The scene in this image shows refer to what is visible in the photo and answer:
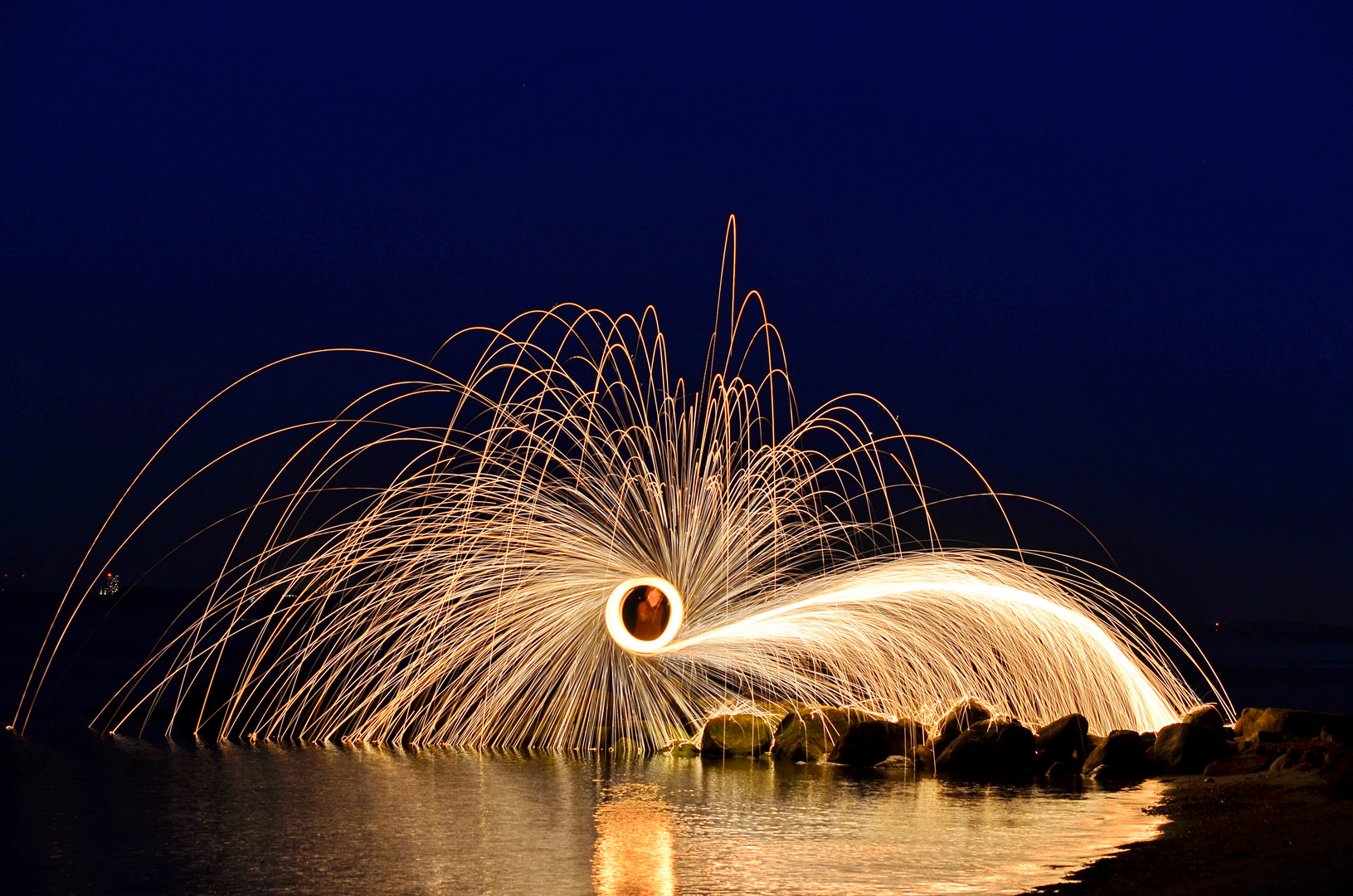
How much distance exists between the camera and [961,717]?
19.5 meters

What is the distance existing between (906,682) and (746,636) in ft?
9.39

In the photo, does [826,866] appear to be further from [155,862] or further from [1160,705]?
[1160,705]

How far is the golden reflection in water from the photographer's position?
997cm

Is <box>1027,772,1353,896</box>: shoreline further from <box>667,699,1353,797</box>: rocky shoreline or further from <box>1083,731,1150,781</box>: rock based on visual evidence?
<box>667,699,1353,797</box>: rocky shoreline

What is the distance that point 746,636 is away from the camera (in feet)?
63.9

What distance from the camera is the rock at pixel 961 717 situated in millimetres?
19359

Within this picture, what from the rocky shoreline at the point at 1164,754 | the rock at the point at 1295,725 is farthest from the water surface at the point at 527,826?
the rock at the point at 1295,725

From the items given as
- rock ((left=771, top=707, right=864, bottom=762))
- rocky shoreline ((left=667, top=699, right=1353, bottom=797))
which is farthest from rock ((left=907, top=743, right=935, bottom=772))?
rock ((left=771, top=707, right=864, bottom=762))

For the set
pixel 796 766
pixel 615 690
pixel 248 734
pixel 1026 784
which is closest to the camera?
pixel 1026 784

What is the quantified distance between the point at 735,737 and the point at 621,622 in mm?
2750

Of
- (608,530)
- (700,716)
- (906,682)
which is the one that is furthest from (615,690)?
(906,682)

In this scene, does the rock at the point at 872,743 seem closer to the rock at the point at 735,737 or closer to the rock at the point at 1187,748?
the rock at the point at 735,737

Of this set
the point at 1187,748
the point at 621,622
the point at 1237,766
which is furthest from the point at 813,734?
the point at 1237,766

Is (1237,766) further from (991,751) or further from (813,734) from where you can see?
(813,734)
